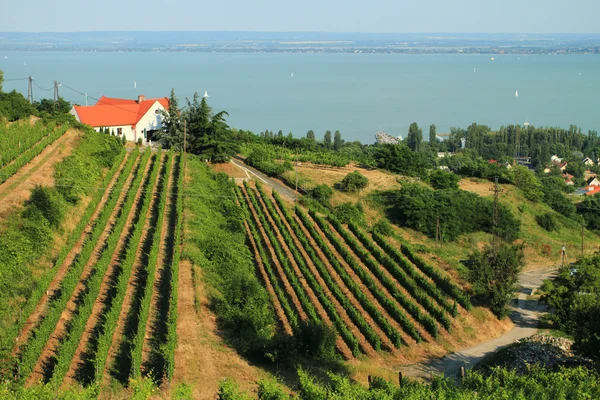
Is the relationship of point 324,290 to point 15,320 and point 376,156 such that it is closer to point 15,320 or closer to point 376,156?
point 15,320

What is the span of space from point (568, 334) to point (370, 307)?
18.8 feet

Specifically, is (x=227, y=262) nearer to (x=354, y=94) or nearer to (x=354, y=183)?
(x=354, y=183)

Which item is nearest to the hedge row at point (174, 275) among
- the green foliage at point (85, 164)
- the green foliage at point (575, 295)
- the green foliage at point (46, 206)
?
the green foliage at point (85, 164)

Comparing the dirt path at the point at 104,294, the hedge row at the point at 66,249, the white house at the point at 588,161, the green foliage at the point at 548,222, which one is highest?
the hedge row at the point at 66,249

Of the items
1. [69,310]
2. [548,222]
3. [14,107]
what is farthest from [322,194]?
[69,310]

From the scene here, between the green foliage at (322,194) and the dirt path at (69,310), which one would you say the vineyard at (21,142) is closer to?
the dirt path at (69,310)

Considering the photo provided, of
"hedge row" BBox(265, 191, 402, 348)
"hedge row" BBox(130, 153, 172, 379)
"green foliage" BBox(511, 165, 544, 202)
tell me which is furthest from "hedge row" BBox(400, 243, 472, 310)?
"green foliage" BBox(511, 165, 544, 202)

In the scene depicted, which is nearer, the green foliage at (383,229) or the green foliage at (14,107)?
the green foliage at (383,229)

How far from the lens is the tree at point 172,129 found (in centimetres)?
3981

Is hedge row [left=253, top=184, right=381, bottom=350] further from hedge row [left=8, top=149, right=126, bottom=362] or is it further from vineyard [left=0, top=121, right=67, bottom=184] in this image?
vineyard [left=0, top=121, right=67, bottom=184]

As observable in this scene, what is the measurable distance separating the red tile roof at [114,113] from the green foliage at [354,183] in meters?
12.6

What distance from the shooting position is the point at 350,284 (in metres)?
24.0

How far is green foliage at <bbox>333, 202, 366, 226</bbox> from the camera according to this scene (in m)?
31.5

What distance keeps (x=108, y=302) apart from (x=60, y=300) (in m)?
1.48
